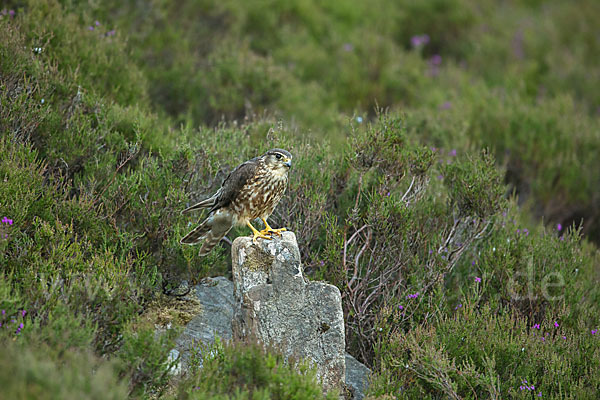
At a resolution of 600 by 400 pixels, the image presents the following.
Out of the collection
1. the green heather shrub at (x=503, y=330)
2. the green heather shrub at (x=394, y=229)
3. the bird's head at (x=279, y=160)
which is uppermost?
the bird's head at (x=279, y=160)

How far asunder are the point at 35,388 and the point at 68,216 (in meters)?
2.35

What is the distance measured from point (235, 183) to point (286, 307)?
110cm

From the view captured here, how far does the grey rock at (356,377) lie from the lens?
497 centimetres

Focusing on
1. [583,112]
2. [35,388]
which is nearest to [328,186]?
[35,388]

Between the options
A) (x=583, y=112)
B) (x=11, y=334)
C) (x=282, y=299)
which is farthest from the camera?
(x=583, y=112)

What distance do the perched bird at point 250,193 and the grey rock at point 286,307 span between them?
287mm

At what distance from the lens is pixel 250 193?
194 inches

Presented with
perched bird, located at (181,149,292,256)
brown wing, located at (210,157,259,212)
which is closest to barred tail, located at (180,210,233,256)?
perched bird, located at (181,149,292,256)

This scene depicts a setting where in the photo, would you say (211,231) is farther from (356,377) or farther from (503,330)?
(503,330)

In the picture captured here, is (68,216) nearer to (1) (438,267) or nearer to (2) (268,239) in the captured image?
(2) (268,239)

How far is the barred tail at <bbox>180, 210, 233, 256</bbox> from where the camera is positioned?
16.9ft

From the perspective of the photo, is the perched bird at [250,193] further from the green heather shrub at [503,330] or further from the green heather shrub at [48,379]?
the green heather shrub at [48,379]

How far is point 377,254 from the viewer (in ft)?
19.3

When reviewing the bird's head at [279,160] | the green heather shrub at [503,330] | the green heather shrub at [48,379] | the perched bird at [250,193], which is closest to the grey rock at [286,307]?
the perched bird at [250,193]
